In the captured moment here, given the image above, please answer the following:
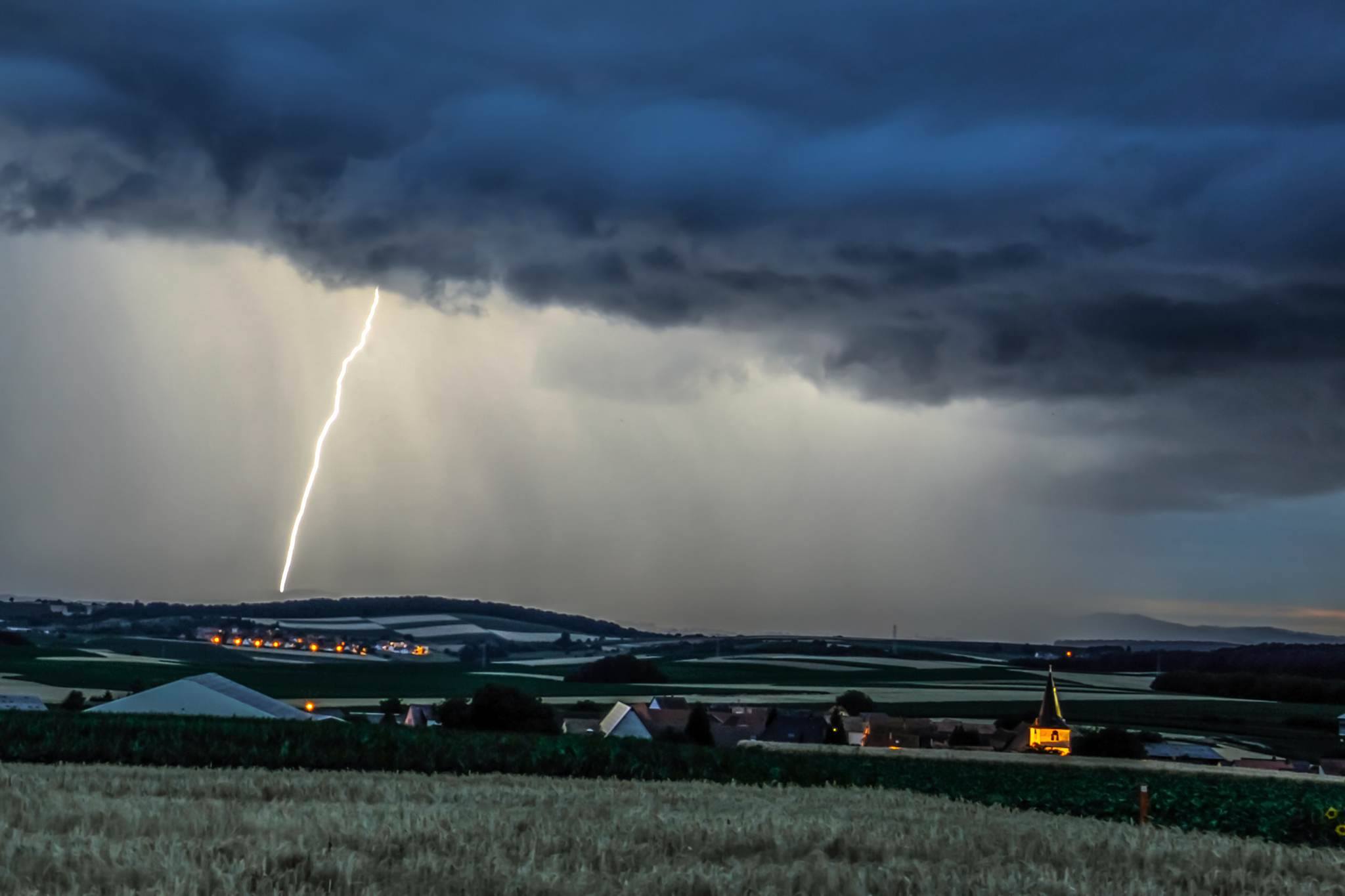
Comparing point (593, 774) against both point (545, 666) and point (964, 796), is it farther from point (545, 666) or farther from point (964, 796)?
point (545, 666)

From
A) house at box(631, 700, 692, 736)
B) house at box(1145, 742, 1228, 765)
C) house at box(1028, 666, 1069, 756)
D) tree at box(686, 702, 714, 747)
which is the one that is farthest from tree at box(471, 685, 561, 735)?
house at box(1145, 742, 1228, 765)

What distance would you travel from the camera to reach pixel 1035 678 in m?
144

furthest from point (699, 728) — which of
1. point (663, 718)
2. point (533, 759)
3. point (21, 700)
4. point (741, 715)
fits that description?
point (533, 759)

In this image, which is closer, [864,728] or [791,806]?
[791,806]

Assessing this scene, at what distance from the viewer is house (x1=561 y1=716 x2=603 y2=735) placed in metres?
88.8

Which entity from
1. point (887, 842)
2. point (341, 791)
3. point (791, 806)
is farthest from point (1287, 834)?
point (341, 791)

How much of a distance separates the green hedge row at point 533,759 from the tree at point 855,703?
67.9 meters

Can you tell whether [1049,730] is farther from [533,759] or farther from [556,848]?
→ [556,848]

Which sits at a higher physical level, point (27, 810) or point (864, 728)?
point (27, 810)

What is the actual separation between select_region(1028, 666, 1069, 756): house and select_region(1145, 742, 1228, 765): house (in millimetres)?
5038

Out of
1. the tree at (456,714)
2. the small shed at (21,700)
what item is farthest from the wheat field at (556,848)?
the small shed at (21,700)

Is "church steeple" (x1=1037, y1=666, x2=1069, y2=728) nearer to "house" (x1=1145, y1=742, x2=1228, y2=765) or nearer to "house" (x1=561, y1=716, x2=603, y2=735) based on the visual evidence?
"house" (x1=1145, y1=742, x2=1228, y2=765)

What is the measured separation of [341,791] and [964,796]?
21.9 meters

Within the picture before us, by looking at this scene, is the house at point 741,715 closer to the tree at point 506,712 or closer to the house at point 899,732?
the house at point 899,732
